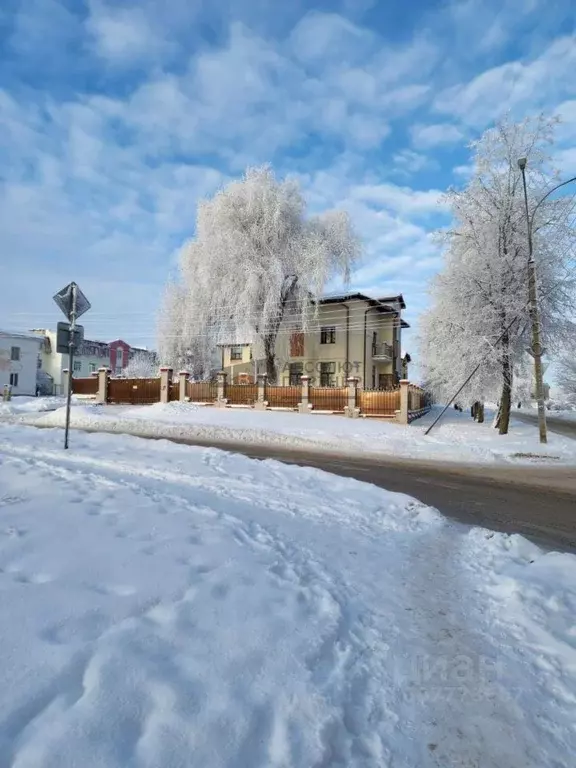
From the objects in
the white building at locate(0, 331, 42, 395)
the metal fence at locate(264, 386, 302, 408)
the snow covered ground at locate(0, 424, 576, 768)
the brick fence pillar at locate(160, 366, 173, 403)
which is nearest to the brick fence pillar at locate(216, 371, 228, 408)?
the metal fence at locate(264, 386, 302, 408)

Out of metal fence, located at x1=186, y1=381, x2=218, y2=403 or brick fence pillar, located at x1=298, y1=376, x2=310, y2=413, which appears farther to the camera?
metal fence, located at x1=186, y1=381, x2=218, y2=403

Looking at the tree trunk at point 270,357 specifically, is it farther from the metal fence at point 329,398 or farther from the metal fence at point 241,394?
the metal fence at point 329,398

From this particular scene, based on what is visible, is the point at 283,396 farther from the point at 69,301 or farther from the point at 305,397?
Answer: the point at 69,301

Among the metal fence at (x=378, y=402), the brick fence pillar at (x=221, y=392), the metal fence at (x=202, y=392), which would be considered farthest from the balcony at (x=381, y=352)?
the metal fence at (x=202, y=392)

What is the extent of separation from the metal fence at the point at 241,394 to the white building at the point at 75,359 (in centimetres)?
3894

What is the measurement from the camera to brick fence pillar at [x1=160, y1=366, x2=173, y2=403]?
26.7 m

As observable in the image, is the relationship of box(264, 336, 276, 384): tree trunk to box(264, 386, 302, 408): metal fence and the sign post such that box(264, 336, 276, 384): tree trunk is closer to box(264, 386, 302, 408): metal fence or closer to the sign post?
box(264, 386, 302, 408): metal fence

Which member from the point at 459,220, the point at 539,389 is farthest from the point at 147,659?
the point at 459,220

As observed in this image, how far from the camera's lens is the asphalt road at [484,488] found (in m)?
6.27

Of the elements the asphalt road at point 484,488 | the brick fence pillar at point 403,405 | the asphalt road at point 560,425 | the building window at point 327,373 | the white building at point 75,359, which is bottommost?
the asphalt road at point 560,425

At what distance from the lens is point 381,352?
3847 cm

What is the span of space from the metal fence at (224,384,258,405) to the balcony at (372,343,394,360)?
1616 cm

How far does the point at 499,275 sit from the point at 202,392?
17.0 metres

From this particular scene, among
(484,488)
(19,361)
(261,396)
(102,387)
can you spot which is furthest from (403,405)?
(19,361)
